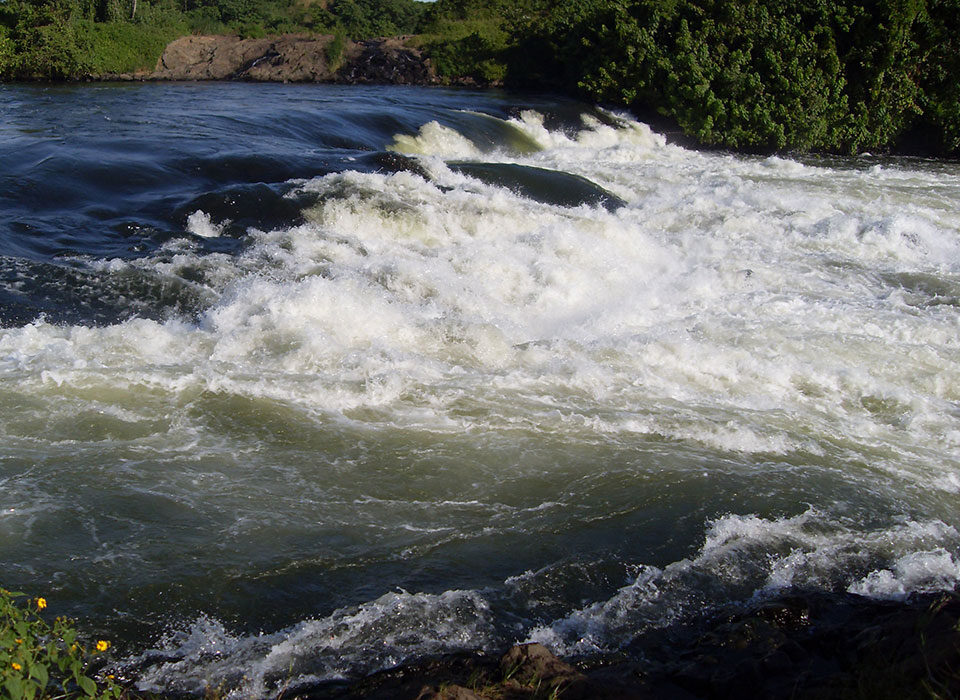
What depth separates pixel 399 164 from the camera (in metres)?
11.8

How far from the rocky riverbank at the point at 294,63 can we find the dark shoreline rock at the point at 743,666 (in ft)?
87.6

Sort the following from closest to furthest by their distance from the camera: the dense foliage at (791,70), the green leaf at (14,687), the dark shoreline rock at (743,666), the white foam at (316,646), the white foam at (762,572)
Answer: the green leaf at (14,687) < the dark shoreline rock at (743,666) < the white foam at (316,646) < the white foam at (762,572) < the dense foliage at (791,70)

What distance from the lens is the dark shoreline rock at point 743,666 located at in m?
2.90

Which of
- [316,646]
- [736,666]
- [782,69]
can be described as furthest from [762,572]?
[782,69]

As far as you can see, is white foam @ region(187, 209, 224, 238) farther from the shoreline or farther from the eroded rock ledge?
the eroded rock ledge

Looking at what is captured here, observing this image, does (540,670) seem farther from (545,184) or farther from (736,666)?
(545,184)

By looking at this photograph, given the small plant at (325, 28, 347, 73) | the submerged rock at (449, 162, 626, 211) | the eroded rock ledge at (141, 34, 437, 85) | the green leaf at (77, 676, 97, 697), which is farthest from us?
the small plant at (325, 28, 347, 73)

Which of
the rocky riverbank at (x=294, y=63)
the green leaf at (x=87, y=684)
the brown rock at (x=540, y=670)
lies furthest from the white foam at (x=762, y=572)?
the rocky riverbank at (x=294, y=63)

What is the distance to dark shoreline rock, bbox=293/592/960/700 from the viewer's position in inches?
114

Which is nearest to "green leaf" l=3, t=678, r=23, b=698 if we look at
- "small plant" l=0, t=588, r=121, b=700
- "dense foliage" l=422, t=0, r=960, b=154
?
"small plant" l=0, t=588, r=121, b=700

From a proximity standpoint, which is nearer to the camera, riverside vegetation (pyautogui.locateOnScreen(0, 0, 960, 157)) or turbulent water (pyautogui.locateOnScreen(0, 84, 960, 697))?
turbulent water (pyautogui.locateOnScreen(0, 84, 960, 697))

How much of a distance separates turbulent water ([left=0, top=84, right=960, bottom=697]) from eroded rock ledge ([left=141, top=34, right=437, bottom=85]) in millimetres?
17465

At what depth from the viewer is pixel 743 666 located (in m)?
3.24

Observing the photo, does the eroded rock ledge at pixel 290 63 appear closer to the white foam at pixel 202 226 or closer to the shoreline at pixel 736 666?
the white foam at pixel 202 226
